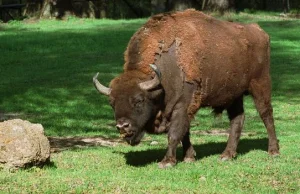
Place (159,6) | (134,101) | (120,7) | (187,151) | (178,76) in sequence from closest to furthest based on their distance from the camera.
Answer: (134,101) < (178,76) < (187,151) < (159,6) < (120,7)

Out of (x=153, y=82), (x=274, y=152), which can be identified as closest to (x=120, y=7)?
(x=274, y=152)

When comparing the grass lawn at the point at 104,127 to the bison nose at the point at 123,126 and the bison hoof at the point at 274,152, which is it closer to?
the bison hoof at the point at 274,152

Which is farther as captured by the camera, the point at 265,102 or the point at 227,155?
the point at 265,102

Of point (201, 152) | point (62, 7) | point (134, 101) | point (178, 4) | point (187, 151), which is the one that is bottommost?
point (178, 4)

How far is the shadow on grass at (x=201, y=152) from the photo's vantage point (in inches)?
432

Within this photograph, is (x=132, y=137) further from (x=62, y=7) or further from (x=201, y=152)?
(x=62, y=7)

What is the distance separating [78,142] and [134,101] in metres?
3.06

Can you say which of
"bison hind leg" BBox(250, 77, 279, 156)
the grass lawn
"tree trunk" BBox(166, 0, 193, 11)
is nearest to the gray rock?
the grass lawn

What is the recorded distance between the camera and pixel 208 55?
35.8 feet

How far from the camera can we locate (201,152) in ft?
39.0

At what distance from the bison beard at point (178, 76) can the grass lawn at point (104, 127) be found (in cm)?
55

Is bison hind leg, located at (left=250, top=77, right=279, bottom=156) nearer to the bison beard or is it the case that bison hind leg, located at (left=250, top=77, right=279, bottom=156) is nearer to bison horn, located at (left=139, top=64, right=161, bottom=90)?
the bison beard

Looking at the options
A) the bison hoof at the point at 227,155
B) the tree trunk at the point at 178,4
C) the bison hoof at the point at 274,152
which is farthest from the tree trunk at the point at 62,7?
the bison hoof at the point at 227,155

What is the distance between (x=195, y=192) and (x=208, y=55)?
268 centimetres
